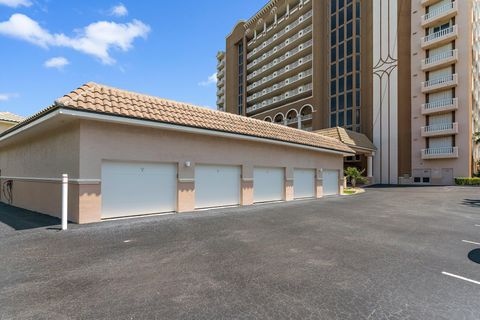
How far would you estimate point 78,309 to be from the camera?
3.62 meters

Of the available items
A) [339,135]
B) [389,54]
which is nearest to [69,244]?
[339,135]

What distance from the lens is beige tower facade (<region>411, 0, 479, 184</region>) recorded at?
102 feet

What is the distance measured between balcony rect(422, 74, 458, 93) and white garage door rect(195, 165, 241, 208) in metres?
33.9

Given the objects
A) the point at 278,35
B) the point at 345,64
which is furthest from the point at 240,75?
the point at 345,64

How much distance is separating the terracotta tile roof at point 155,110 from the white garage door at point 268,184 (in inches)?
87.1

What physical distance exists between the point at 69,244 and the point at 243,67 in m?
61.4

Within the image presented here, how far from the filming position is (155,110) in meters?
10.9

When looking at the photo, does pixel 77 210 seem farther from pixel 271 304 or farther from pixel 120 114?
pixel 271 304

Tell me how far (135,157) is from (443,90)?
40150mm

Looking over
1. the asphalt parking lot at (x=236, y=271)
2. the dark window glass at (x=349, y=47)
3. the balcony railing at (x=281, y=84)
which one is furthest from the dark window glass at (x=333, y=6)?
the asphalt parking lot at (x=236, y=271)

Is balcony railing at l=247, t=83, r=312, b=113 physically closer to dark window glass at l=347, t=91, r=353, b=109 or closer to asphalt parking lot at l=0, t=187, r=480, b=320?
dark window glass at l=347, t=91, r=353, b=109

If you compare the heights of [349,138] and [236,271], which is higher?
[349,138]

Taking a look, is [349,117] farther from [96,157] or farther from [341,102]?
[96,157]

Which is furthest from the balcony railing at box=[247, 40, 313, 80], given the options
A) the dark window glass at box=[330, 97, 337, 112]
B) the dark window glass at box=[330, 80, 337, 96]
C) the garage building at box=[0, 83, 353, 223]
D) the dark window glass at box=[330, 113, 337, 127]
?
the garage building at box=[0, 83, 353, 223]
